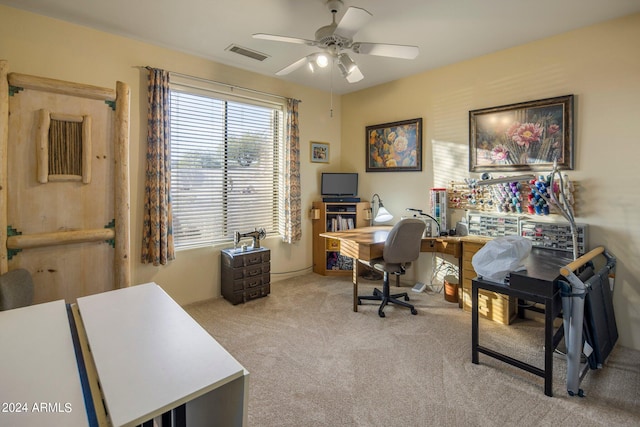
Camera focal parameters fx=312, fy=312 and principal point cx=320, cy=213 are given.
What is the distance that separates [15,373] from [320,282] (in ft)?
11.3

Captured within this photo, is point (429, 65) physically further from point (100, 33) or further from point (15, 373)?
point (15, 373)

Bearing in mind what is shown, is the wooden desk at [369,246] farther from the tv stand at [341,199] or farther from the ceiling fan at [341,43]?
the ceiling fan at [341,43]

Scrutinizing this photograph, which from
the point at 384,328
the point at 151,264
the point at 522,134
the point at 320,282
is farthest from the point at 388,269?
the point at 151,264

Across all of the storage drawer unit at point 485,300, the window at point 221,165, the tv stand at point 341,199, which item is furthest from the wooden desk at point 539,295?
the window at point 221,165

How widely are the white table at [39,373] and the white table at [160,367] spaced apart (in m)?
0.07

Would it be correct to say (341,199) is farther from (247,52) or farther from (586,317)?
(586,317)

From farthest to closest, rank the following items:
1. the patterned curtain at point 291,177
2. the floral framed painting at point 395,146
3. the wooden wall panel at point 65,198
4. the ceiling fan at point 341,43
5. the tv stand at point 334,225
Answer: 1. the tv stand at point 334,225
2. the patterned curtain at point 291,177
3. the floral framed painting at point 395,146
4. the wooden wall panel at point 65,198
5. the ceiling fan at point 341,43

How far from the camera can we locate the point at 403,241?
3.05 m

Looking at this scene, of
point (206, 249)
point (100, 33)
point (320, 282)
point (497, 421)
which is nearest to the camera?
point (497, 421)

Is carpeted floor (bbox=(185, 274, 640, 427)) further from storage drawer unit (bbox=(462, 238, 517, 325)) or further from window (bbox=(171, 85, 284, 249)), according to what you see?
window (bbox=(171, 85, 284, 249))

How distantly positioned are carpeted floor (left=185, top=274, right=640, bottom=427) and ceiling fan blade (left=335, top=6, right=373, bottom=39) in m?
2.44

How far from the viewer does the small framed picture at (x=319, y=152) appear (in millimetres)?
4657

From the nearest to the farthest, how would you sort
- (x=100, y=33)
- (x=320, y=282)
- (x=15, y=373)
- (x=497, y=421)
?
(x=15, y=373)
(x=497, y=421)
(x=100, y=33)
(x=320, y=282)

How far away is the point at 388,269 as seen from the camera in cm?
315
